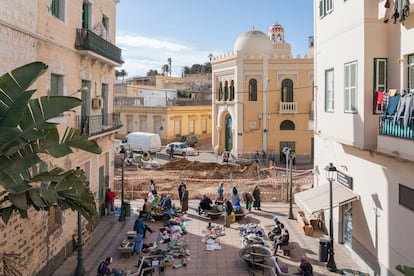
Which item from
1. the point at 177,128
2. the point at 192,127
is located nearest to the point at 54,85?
the point at 177,128

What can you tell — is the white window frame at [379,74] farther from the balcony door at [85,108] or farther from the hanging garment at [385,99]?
the balcony door at [85,108]

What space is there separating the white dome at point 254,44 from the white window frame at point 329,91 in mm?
21902

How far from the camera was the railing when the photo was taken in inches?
1375

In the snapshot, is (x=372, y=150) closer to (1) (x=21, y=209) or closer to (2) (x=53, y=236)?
(1) (x=21, y=209)

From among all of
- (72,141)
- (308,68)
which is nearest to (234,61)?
(308,68)

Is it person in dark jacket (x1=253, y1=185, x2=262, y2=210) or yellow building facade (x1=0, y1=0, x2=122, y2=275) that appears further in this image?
person in dark jacket (x1=253, y1=185, x2=262, y2=210)

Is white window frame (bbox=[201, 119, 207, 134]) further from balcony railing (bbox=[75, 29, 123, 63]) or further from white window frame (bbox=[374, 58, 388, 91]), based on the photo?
white window frame (bbox=[374, 58, 388, 91])

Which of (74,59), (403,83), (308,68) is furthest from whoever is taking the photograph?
(308,68)

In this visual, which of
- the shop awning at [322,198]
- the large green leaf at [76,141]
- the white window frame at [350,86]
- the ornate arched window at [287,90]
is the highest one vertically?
the ornate arched window at [287,90]

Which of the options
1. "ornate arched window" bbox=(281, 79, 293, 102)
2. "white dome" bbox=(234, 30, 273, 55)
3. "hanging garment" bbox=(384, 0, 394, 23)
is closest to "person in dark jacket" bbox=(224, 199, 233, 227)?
"hanging garment" bbox=(384, 0, 394, 23)

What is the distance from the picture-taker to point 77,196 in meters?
6.30

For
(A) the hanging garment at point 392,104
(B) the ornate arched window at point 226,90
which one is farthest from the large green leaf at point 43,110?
(B) the ornate arched window at point 226,90

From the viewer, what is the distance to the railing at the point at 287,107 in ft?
115

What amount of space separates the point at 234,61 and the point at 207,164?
10332 millimetres
